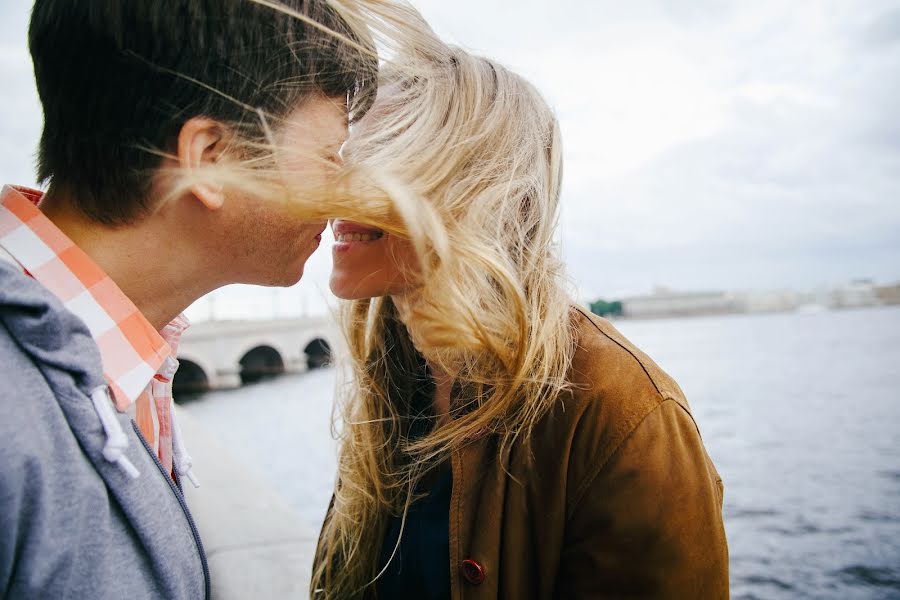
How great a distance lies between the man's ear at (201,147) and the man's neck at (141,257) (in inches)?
4.5

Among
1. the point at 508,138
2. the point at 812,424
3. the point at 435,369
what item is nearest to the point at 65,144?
the point at 508,138

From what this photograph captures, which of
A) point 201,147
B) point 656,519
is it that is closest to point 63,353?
point 201,147

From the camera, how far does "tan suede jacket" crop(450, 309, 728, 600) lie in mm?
1224

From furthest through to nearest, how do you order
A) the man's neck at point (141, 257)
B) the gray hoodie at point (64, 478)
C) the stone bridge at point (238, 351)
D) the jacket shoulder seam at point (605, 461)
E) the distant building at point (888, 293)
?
the distant building at point (888, 293) < the stone bridge at point (238, 351) < the jacket shoulder seam at point (605, 461) < the man's neck at point (141, 257) < the gray hoodie at point (64, 478)

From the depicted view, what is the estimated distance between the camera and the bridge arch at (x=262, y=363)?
Result: 3431cm

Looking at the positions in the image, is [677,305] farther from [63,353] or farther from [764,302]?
[63,353]

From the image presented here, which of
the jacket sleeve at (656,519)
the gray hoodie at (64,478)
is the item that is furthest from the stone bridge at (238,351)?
the gray hoodie at (64,478)

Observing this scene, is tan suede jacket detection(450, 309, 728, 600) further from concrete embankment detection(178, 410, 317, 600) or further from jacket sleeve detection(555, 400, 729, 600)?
concrete embankment detection(178, 410, 317, 600)

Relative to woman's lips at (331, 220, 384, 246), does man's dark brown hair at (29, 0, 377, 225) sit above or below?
above

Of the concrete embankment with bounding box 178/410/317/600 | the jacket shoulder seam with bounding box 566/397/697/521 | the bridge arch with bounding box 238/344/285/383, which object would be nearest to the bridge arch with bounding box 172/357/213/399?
the bridge arch with bounding box 238/344/285/383

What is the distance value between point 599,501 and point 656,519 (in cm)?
12

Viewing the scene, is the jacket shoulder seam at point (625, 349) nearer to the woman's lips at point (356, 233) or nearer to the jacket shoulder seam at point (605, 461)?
the jacket shoulder seam at point (605, 461)

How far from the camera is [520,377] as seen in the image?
4.35 feet

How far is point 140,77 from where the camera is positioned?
108 centimetres
